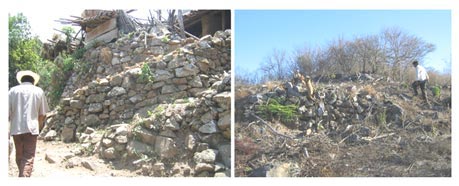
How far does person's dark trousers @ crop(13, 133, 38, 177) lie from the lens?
173 inches

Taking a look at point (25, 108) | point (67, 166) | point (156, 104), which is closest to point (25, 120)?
point (25, 108)

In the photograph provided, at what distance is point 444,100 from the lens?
4855 millimetres

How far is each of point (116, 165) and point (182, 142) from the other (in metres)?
0.80

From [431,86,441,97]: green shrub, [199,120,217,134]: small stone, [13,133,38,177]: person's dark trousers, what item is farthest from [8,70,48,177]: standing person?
[431,86,441,97]: green shrub

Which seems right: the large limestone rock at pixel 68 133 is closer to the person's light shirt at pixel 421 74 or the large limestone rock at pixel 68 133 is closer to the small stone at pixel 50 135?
the small stone at pixel 50 135

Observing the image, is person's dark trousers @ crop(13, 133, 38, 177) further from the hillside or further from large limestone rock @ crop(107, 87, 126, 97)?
the hillside

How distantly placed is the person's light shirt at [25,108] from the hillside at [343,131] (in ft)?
6.69

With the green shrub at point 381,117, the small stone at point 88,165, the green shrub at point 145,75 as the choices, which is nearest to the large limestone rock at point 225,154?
the small stone at point 88,165

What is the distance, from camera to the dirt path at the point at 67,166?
4.78m

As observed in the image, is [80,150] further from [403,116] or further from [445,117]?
[445,117]

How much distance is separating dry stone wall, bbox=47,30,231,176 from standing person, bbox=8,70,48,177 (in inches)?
37.5

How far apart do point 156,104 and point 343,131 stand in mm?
2384

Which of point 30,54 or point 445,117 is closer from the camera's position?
point 445,117
